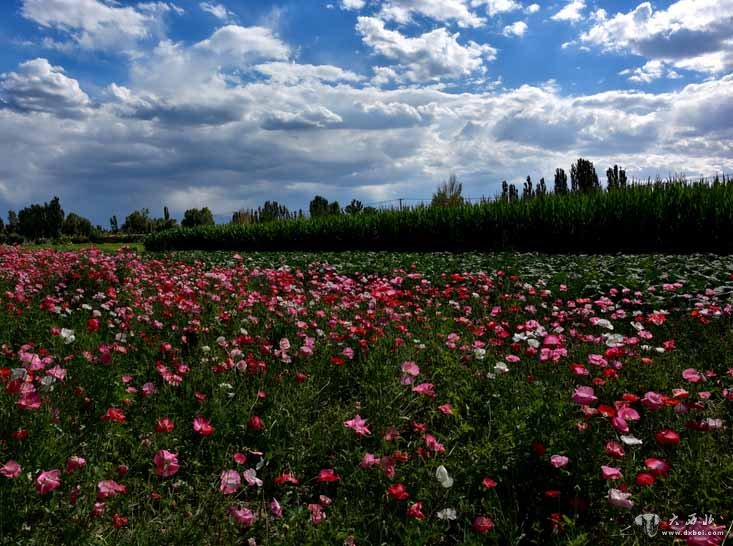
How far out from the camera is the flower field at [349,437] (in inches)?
87.0

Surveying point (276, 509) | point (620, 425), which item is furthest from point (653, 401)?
point (276, 509)

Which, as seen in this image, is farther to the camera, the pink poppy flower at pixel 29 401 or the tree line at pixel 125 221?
the tree line at pixel 125 221

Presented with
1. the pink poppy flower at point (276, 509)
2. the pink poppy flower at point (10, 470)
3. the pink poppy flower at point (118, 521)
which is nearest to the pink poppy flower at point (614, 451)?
the pink poppy flower at point (276, 509)

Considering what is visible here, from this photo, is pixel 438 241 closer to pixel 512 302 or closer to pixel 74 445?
pixel 512 302

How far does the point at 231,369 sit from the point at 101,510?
1370 millimetres

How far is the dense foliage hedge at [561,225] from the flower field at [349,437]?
939 cm

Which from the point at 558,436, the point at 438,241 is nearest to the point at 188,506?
the point at 558,436

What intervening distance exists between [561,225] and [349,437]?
12.8m

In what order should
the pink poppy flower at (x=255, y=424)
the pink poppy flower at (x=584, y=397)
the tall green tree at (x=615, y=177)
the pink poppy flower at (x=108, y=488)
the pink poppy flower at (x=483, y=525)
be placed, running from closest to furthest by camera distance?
the pink poppy flower at (x=483, y=525), the pink poppy flower at (x=108, y=488), the pink poppy flower at (x=584, y=397), the pink poppy flower at (x=255, y=424), the tall green tree at (x=615, y=177)

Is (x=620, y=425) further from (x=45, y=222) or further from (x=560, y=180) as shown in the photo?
(x=45, y=222)

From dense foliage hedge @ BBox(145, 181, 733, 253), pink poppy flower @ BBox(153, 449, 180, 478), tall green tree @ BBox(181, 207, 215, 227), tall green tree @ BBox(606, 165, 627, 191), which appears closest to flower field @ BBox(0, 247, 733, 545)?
pink poppy flower @ BBox(153, 449, 180, 478)

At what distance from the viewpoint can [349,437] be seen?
9.32 ft

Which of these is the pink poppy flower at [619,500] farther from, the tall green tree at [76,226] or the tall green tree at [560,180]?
the tall green tree at [76,226]

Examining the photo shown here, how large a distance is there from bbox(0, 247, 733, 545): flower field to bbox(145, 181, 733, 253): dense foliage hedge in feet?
30.8
